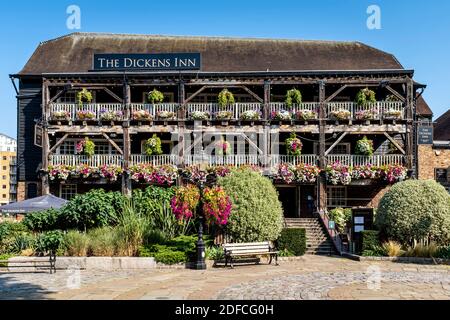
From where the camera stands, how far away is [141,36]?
103ft

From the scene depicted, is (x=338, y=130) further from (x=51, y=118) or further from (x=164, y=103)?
(x=51, y=118)

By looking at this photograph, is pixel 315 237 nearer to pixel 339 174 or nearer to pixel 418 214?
pixel 339 174

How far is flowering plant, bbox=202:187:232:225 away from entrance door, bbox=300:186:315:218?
1307cm

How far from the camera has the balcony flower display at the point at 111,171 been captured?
24953 millimetres

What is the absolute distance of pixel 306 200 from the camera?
27344 millimetres

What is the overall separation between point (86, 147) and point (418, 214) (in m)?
16.6

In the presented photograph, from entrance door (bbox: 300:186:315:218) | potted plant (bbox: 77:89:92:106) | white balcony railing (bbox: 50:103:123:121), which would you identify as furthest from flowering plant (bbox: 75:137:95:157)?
entrance door (bbox: 300:186:315:218)

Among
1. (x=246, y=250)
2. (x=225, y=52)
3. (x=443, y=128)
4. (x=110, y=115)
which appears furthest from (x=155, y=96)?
(x=443, y=128)

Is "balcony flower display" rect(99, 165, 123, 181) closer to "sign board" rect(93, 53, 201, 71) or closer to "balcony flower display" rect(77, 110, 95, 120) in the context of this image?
"balcony flower display" rect(77, 110, 95, 120)

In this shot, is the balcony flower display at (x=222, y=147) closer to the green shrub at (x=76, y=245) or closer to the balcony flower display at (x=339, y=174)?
the balcony flower display at (x=339, y=174)

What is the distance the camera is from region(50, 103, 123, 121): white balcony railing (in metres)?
25.7
